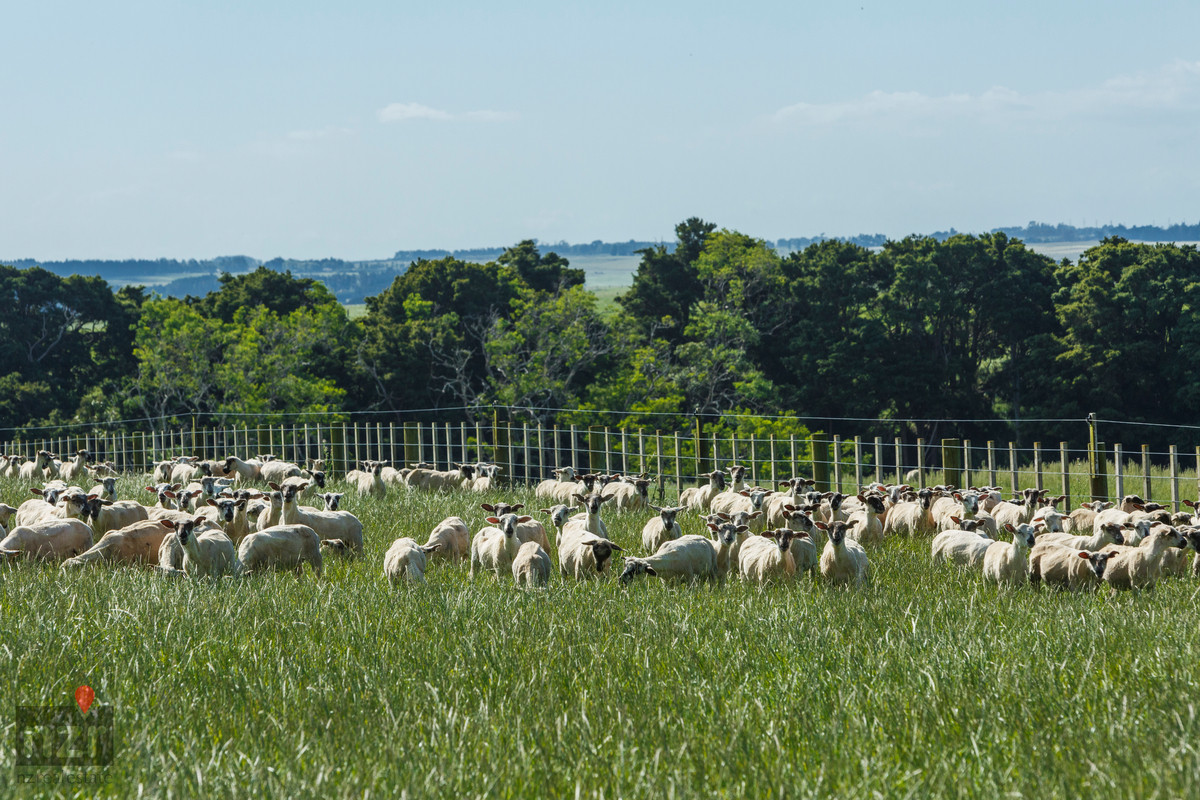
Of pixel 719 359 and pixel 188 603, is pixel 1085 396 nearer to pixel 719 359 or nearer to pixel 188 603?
pixel 719 359

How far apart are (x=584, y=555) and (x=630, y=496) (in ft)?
19.5

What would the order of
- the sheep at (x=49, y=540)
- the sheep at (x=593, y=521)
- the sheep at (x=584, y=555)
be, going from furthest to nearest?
the sheep at (x=593, y=521)
the sheep at (x=49, y=540)
the sheep at (x=584, y=555)

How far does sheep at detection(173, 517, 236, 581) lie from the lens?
1070 centimetres

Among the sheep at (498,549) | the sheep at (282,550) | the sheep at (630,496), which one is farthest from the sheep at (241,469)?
the sheep at (498,549)

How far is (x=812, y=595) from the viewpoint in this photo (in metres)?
9.65

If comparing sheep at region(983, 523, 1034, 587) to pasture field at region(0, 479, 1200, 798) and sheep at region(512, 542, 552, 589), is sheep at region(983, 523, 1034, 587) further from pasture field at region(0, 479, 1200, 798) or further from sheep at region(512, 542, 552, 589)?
sheep at region(512, 542, 552, 589)

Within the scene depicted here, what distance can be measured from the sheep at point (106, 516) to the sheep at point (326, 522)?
1.94 meters

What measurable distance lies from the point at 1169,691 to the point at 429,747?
3.82m

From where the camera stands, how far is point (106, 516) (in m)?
13.8

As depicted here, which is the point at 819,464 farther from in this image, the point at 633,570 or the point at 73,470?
the point at 73,470

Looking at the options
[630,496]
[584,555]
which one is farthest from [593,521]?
[630,496]

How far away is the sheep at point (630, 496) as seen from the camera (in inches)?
674

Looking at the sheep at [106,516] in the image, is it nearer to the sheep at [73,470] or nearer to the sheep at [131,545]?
the sheep at [131,545]

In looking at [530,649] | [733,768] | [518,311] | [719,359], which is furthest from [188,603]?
[518,311]
